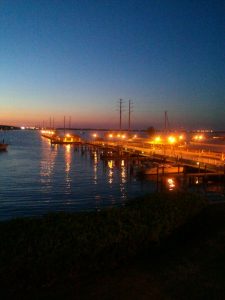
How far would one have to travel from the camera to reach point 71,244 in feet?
30.0

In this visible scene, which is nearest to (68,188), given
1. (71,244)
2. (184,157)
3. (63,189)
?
(63,189)

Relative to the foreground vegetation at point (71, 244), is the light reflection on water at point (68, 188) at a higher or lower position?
lower

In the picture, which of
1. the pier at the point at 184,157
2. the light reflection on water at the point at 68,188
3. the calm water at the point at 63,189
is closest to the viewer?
the calm water at the point at 63,189

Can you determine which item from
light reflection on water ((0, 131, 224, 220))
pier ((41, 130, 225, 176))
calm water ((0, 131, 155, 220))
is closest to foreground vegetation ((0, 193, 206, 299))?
calm water ((0, 131, 155, 220))

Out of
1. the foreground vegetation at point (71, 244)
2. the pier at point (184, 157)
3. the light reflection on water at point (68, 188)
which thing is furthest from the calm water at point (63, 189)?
the foreground vegetation at point (71, 244)

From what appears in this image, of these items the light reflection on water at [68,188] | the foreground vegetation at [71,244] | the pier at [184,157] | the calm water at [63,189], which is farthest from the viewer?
the pier at [184,157]

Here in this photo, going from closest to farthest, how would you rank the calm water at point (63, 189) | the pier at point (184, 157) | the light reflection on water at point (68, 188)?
1. the calm water at point (63, 189)
2. the light reflection on water at point (68, 188)
3. the pier at point (184, 157)

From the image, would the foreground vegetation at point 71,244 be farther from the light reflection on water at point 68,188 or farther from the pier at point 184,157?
the pier at point 184,157

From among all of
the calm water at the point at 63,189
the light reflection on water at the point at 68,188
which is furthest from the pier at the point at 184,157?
the calm water at the point at 63,189

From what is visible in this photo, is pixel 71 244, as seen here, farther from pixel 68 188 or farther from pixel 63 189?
pixel 68 188

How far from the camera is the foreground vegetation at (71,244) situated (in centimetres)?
861

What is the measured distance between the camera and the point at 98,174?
162 feet

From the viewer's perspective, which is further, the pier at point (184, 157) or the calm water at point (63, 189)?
the pier at point (184, 157)

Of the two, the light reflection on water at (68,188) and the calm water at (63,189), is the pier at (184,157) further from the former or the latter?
the calm water at (63,189)
